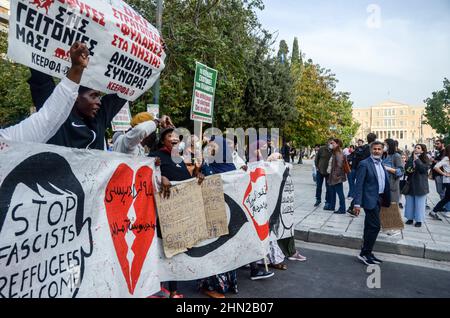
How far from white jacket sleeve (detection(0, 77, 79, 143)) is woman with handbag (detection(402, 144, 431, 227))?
22.7ft

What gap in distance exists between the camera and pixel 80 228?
89.7 inches

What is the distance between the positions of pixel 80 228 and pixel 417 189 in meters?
6.79

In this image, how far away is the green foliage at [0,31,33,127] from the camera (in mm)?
14586

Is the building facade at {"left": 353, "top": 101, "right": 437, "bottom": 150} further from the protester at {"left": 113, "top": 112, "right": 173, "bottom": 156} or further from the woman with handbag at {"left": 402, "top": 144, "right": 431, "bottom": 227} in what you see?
the protester at {"left": 113, "top": 112, "right": 173, "bottom": 156}

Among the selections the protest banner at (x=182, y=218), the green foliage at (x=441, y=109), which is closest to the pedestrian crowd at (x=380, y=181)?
the protest banner at (x=182, y=218)

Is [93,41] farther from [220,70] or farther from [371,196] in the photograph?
[220,70]

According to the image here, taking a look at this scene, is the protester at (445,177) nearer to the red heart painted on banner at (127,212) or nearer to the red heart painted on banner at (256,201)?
the red heart painted on banner at (256,201)

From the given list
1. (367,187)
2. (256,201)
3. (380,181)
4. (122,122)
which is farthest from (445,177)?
(122,122)

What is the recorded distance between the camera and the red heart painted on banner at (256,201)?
13.5 ft

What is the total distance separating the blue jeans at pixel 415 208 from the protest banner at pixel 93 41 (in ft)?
20.0

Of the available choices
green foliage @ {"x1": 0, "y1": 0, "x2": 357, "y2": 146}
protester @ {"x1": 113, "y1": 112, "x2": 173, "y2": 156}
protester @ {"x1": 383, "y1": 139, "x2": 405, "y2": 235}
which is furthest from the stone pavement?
green foliage @ {"x1": 0, "y1": 0, "x2": 357, "y2": 146}
